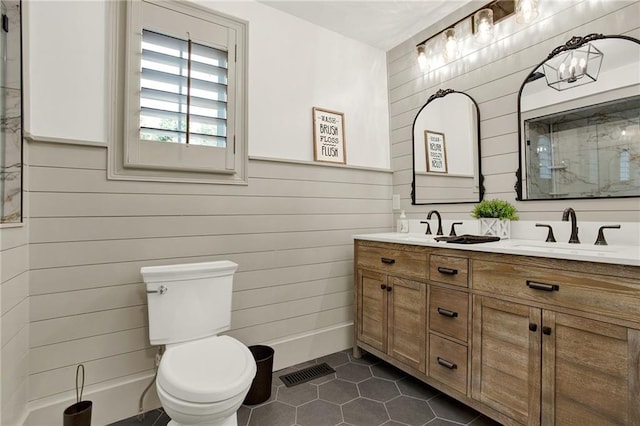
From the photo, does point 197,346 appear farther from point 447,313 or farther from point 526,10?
point 526,10

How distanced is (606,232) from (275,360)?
7.10 feet

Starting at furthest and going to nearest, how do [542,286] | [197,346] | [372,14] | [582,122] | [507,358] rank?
[372,14], [582,122], [197,346], [507,358], [542,286]

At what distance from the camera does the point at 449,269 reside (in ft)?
5.94

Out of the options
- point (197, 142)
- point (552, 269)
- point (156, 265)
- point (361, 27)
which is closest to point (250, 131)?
point (197, 142)

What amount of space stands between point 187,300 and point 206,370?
1.49 ft

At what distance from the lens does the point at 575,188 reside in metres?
1.79

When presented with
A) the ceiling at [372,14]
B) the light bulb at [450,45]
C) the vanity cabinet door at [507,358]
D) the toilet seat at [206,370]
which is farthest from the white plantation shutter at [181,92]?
the vanity cabinet door at [507,358]

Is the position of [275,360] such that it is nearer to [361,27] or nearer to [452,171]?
[452,171]

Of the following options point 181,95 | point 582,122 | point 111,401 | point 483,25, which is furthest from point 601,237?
point 111,401

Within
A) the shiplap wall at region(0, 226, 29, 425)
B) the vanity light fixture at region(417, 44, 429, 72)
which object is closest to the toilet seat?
the shiplap wall at region(0, 226, 29, 425)

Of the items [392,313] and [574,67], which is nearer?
[574,67]

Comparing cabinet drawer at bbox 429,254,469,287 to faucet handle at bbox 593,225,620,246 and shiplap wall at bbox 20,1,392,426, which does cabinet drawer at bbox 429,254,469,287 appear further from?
shiplap wall at bbox 20,1,392,426

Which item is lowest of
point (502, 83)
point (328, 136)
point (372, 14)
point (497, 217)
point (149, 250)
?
point (149, 250)

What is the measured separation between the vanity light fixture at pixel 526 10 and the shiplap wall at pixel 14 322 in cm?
292
